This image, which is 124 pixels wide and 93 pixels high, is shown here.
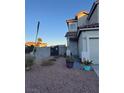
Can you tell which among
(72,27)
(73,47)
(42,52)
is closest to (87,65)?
(42,52)

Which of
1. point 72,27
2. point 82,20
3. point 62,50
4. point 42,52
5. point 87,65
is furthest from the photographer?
point 72,27

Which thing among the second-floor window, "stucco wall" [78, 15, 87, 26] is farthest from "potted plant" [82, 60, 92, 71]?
the second-floor window

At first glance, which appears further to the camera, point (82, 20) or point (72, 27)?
point (72, 27)

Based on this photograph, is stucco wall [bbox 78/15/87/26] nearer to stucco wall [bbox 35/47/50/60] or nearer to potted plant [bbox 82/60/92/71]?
stucco wall [bbox 35/47/50/60]

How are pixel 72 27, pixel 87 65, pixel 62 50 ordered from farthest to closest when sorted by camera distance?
pixel 72 27 < pixel 62 50 < pixel 87 65

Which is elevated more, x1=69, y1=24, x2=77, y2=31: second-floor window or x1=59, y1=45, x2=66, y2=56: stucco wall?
x1=69, y1=24, x2=77, y2=31: second-floor window

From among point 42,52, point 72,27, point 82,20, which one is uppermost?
point 82,20

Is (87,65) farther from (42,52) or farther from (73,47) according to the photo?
(73,47)

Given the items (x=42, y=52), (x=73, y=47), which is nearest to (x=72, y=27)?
Answer: (x=73, y=47)

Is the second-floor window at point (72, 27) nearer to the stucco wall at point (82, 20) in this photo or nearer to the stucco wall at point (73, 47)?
the stucco wall at point (82, 20)

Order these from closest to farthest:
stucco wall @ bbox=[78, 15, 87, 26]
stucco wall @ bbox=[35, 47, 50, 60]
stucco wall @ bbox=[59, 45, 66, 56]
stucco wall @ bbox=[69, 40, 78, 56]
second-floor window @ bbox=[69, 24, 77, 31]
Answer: stucco wall @ bbox=[35, 47, 50, 60] → stucco wall @ bbox=[69, 40, 78, 56] → stucco wall @ bbox=[78, 15, 87, 26] → stucco wall @ bbox=[59, 45, 66, 56] → second-floor window @ bbox=[69, 24, 77, 31]

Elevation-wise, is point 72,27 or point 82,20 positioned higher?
point 82,20
